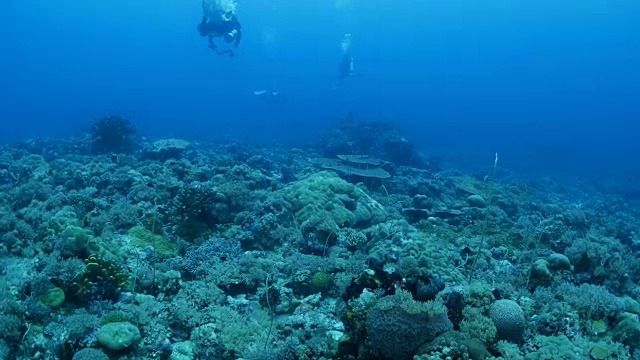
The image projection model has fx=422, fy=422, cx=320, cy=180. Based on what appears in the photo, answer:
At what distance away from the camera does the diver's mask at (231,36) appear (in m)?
28.4

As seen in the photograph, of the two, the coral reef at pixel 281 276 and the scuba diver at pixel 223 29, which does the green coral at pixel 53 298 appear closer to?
the coral reef at pixel 281 276

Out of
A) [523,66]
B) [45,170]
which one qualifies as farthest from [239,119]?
[523,66]

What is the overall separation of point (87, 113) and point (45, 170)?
8885 cm

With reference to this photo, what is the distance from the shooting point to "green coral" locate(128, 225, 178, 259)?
10.1 m

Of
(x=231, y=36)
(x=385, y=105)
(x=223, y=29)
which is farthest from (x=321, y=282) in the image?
(x=385, y=105)

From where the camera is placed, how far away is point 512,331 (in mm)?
6273

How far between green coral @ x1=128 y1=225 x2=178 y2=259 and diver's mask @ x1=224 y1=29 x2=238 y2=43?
2057cm

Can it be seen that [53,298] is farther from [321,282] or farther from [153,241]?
[321,282]

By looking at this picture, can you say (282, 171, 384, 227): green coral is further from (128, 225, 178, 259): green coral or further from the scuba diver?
the scuba diver

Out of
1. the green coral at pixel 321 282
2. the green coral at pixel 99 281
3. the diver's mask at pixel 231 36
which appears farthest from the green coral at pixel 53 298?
the diver's mask at pixel 231 36

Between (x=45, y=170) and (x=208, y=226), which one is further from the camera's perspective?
(x=45, y=170)

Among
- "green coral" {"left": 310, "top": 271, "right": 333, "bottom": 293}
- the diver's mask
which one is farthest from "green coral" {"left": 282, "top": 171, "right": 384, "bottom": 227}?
the diver's mask

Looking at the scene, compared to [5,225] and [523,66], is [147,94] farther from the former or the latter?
[523,66]

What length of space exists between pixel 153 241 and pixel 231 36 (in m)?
21.4
